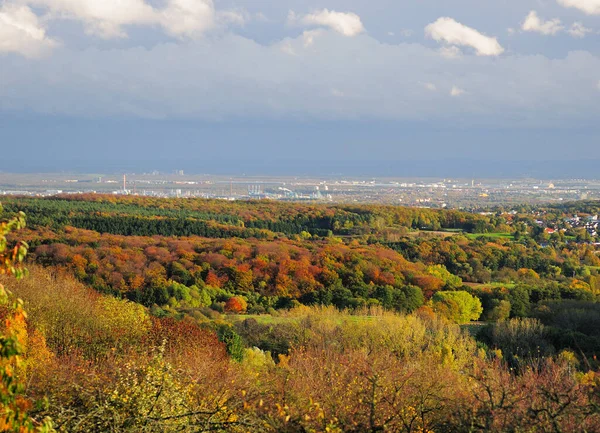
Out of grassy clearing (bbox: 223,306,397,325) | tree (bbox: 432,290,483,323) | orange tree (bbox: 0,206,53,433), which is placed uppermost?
orange tree (bbox: 0,206,53,433)

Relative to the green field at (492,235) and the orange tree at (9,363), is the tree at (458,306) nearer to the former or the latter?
the green field at (492,235)

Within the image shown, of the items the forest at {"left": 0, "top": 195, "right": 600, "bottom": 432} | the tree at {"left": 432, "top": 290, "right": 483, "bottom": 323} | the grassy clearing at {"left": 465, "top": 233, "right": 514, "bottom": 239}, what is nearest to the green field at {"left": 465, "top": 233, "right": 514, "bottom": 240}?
the grassy clearing at {"left": 465, "top": 233, "right": 514, "bottom": 239}

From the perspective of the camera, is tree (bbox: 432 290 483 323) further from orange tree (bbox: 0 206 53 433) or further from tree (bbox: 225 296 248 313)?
orange tree (bbox: 0 206 53 433)

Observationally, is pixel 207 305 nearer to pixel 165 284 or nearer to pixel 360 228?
pixel 165 284

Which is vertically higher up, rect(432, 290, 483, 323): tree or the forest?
the forest

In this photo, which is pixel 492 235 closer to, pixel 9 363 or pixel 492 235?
pixel 492 235

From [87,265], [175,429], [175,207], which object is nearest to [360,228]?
[175,207]
